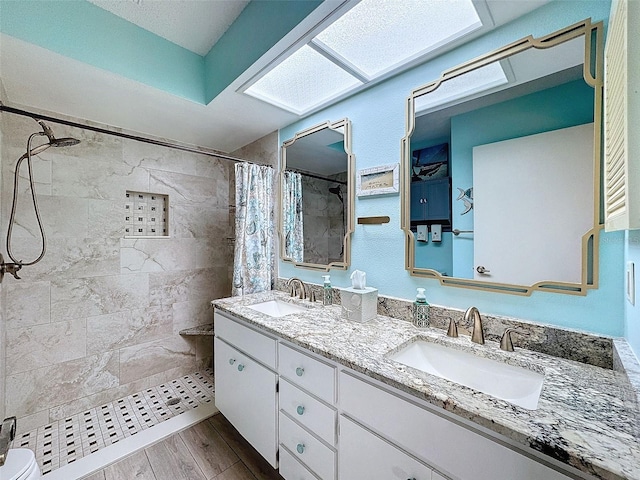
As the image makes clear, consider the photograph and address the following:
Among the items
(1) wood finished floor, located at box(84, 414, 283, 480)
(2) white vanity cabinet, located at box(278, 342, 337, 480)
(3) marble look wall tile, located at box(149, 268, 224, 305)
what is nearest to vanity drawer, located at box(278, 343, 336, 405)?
(2) white vanity cabinet, located at box(278, 342, 337, 480)

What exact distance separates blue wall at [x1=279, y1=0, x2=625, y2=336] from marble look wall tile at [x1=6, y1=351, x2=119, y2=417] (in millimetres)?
1718

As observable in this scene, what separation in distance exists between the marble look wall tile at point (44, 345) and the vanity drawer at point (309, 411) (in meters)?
1.80

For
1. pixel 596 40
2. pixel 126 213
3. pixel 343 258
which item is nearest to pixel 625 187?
pixel 596 40

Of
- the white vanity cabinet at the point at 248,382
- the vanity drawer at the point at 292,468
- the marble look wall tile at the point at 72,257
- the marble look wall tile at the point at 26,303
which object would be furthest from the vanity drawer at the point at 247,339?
the marble look wall tile at the point at 26,303

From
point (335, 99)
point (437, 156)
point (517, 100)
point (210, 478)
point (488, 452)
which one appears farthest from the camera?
point (335, 99)

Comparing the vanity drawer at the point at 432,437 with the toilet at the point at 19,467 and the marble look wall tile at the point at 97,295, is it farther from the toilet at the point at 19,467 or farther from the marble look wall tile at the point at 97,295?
the marble look wall tile at the point at 97,295

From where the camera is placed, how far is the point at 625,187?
56cm

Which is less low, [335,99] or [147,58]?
[147,58]

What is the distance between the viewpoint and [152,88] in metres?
1.64

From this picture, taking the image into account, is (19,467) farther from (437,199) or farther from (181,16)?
(181,16)

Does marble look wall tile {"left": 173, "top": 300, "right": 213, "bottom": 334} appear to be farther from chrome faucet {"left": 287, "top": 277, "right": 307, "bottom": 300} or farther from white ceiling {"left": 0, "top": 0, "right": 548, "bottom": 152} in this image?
white ceiling {"left": 0, "top": 0, "right": 548, "bottom": 152}

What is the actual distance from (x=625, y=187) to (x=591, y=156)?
0.60 meters

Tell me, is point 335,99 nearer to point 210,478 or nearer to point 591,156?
point 591,156

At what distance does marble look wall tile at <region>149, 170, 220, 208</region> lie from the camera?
2426 millimetres
